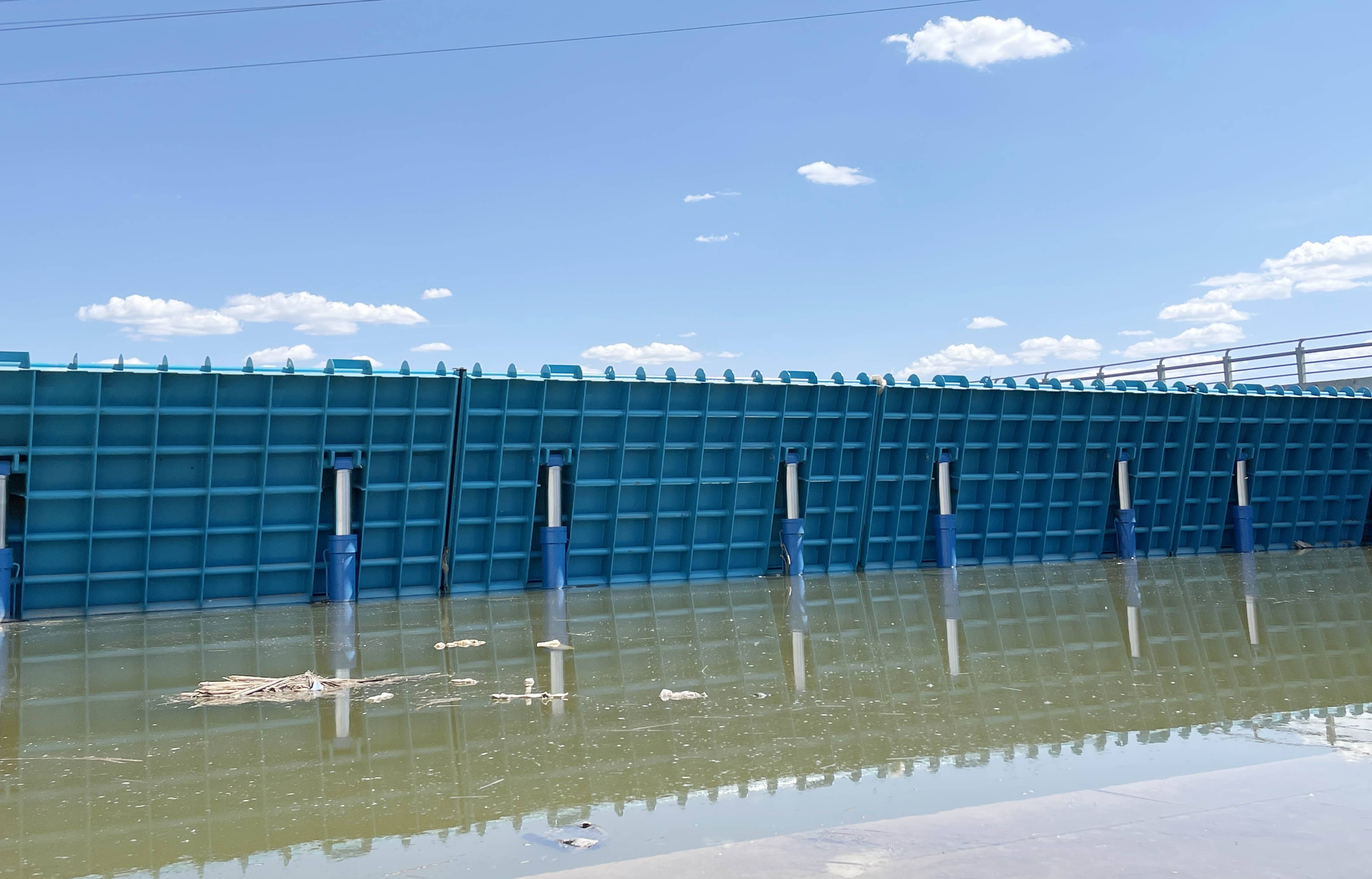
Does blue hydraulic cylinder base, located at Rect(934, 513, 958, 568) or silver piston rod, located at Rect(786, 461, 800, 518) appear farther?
blue hydraulic cylinder base, located at Rect(934, 513, 958, 568)

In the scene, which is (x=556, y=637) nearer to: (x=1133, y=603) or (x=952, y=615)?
(x=952, y=615)

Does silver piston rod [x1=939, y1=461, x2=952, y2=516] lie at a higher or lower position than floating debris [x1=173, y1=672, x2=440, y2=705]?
higher

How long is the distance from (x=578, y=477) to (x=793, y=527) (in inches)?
152

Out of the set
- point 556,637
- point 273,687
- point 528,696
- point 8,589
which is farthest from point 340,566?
point 528,696

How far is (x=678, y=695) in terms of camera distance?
805cm

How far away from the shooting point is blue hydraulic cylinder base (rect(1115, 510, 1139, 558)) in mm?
20562

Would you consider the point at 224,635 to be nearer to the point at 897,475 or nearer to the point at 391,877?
the point at 391,877

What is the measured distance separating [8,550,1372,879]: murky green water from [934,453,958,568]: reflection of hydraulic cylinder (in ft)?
19.4

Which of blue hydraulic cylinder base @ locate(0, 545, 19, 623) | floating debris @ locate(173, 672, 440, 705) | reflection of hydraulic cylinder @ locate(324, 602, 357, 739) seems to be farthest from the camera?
blue hydraulic cylinder base @ locate(0, 545, 19, 623)

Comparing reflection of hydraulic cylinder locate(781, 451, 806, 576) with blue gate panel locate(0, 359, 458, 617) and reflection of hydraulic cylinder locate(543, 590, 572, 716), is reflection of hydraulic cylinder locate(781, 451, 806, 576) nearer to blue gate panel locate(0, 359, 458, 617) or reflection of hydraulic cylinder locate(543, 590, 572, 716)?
reflection of hydraulic cylinder locate(543, 590, 572, 716)

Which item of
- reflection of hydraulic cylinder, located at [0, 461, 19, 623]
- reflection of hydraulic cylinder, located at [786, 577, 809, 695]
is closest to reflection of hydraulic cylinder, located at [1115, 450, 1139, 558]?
reflection of hydraulic cylinder, located at [786, 577, 809, 695]

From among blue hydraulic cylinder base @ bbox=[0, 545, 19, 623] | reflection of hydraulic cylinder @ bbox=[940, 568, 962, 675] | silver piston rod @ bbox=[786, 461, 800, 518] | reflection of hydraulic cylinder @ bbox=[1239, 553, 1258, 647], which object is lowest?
blue hydraulic cylinder base @ bbox=[0, 545, 19, 623]

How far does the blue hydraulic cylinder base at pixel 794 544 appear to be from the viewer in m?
18.1

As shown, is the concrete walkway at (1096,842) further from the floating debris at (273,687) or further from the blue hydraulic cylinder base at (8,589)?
the blue hydraulic cylinder base at (8,589)
